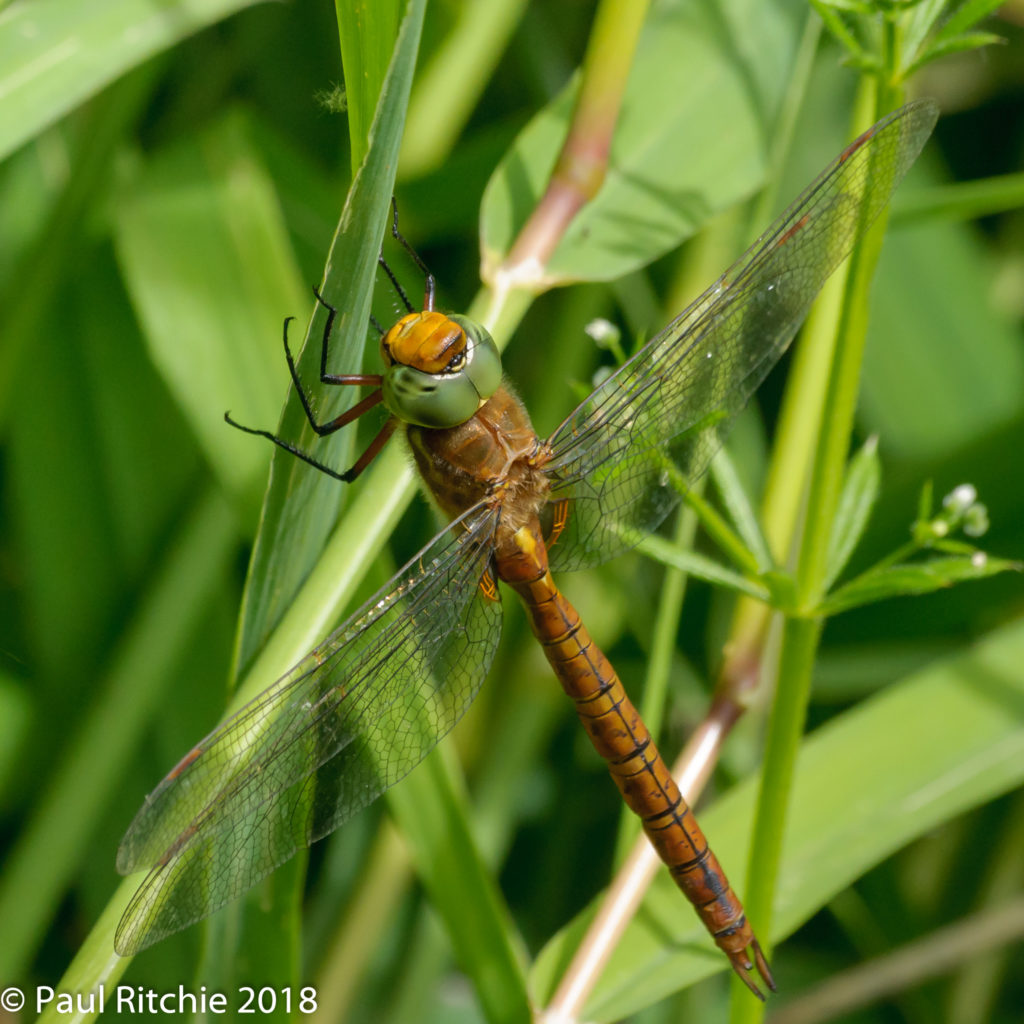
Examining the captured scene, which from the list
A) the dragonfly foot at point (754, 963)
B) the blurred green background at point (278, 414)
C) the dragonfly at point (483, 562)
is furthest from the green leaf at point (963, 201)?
the dragonfly foot at point (754, 963)

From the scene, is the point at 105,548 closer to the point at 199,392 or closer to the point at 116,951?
the point at 199,392

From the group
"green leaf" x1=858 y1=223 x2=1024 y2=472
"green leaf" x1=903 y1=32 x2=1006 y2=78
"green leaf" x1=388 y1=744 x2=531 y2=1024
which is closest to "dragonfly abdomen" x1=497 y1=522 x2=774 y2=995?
Answer: "green leaf" x1=388 y1=744 x2=531 y2=1024

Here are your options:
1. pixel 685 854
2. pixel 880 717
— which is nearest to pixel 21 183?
pixel 685 854

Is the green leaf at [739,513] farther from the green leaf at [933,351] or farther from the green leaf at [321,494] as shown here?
the green leaf at [933,351]

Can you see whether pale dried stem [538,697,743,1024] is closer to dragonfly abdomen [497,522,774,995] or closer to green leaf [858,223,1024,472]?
dragonfly abdomen [497,522,774,995]

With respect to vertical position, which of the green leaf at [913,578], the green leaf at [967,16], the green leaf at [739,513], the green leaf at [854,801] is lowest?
the green leaf at [854,801]

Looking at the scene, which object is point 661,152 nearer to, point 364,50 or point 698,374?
point 698,374

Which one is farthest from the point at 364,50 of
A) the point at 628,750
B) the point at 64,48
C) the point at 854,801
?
the point at 854,801
